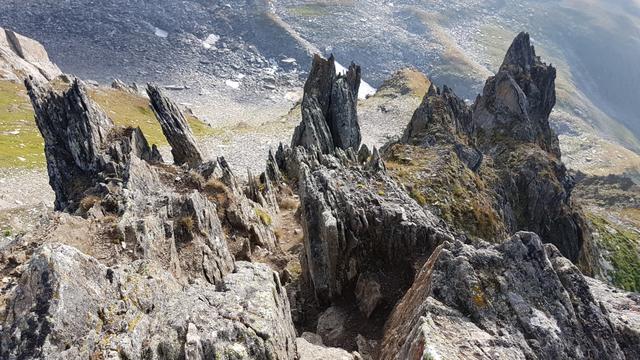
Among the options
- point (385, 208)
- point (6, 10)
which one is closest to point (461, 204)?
point (385, 208)

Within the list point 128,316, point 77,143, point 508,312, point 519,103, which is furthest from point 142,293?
point 519,103

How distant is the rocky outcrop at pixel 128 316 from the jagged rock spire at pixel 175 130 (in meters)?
26.3

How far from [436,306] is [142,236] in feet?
38.3

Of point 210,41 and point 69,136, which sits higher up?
point 69,136

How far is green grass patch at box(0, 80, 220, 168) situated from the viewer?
59.1 m

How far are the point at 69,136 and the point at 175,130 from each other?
29.1ft

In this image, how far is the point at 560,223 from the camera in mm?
38844

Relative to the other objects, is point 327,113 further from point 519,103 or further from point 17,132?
point 17,132

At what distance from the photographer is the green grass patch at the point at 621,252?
43156mm

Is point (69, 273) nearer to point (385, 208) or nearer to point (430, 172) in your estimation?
point (385, 208)

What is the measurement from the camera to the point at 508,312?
11.3 m

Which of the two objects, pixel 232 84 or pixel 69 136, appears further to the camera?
pixel 232 84

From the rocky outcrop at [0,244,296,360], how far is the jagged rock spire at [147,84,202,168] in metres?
26.3

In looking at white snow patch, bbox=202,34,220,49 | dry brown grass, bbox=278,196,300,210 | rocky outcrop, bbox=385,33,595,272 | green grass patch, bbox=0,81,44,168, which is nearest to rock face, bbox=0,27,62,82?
green grass patch, bbox=0,81,44,168
